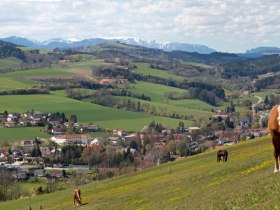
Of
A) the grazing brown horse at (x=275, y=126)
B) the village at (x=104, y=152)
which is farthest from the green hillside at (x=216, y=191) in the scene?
the village at (x=104, y=152)

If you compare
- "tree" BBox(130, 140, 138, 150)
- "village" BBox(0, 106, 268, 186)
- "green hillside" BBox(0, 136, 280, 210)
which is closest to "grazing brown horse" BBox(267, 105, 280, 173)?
"green hillside" BBox(0, 136, 280, 210)

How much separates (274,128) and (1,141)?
190211 mm

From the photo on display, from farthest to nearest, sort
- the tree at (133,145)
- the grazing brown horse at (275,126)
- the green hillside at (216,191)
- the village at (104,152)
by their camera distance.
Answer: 1. the tree at (133,145)
2. the village at (104,152)
3. the grazing brown horse at (275,126)
4. the green hillside at (216,191)

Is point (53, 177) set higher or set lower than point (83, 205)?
lower

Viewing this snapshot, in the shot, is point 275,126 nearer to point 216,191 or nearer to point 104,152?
point 216,191

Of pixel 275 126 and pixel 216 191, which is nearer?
pixel 275 126

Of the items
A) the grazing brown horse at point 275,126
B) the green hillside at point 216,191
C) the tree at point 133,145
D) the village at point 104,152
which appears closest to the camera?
the green hillside at point 216,191

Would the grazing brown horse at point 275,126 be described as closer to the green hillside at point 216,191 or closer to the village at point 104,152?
the green hillside at point 216,191

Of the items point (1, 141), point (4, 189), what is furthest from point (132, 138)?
point (4, 189)

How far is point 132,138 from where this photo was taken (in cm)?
19575

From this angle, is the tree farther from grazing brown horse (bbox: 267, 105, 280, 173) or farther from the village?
grazing brown horse (bbox: 267, 105, 280, 173)

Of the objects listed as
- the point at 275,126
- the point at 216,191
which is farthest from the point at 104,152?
the point at 275,126

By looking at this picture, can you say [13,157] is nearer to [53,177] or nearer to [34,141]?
[34,141]

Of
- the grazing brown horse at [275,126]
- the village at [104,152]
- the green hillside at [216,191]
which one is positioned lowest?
the village at [104,152]
